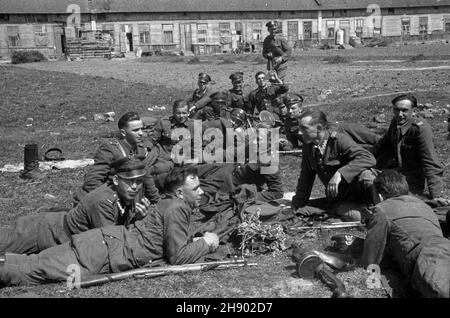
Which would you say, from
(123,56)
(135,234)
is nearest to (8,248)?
(135,234)

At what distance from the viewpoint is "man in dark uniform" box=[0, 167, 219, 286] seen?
552 cm

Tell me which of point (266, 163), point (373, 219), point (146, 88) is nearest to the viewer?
point (373, 219)

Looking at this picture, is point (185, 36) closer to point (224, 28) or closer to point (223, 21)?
point (224, 28)

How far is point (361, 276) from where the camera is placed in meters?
5.42

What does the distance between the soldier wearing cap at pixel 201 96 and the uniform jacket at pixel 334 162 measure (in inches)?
220

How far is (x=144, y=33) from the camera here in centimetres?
5491

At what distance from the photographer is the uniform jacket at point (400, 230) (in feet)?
16.6

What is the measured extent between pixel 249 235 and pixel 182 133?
13.4 feet

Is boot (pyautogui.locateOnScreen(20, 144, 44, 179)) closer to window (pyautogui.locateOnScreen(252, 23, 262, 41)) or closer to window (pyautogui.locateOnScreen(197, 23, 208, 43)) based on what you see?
window (pyautogui.locateOnScreen(197, 23, 208, 43))

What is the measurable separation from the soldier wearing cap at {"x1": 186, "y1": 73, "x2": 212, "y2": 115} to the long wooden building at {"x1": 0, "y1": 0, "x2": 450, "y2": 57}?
39352mm

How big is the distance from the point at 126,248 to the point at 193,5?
52505mm

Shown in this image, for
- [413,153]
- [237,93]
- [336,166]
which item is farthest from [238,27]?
[336,166]
